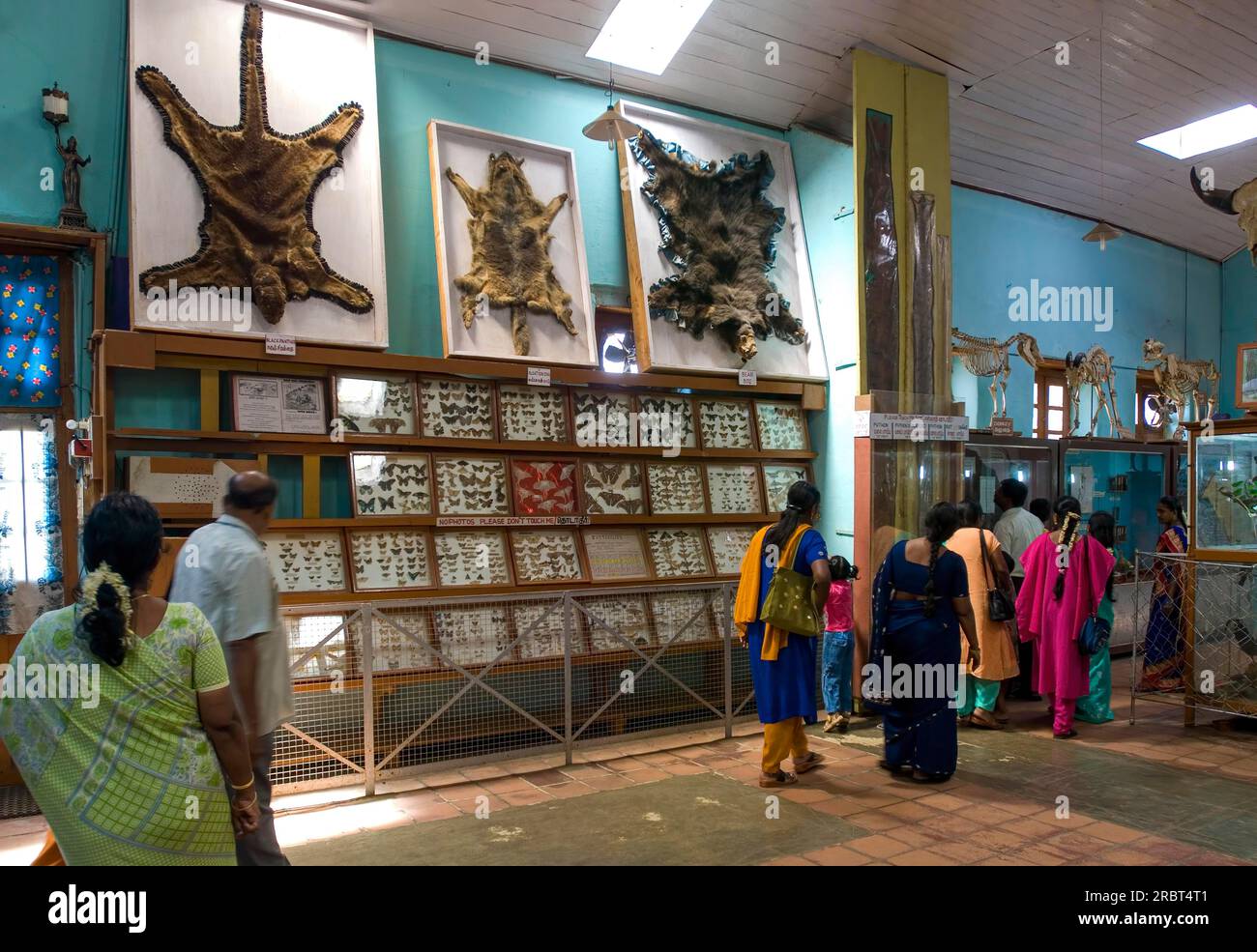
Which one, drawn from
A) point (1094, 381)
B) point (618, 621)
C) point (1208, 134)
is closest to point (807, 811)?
point (618, 621)

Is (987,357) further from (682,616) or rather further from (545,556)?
(545,556)

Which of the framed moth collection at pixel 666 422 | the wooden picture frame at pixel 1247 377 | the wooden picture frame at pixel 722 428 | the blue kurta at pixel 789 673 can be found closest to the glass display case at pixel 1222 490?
the wooden picture frame at pixel 1247 377

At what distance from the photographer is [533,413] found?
6746 millimetres

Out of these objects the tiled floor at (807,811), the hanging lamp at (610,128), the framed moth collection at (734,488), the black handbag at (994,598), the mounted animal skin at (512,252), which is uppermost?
the hanging lamp at (610,128)

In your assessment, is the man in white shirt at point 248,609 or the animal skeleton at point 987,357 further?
the animal skeleton at point 987,357

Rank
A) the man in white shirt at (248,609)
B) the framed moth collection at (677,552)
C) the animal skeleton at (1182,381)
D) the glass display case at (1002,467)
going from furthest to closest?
1. the animal skeleton at (1182,381)
2. the glass display case at (1002,467)
3. the framed moth collection at (677,552)
4. the man in white shirt at (248,609)

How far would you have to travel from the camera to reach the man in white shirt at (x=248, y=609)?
10.6 feet

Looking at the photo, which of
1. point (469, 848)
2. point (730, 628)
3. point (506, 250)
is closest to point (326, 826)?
point (469, 848)

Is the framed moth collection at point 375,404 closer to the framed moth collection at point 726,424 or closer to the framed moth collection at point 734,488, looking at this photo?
the framed moth collection at point 726,424

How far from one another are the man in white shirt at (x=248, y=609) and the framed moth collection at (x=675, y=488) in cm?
406

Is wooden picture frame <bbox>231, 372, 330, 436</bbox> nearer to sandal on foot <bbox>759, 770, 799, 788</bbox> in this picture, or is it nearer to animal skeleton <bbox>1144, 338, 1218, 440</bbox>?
sandal on foot <bbox>759, 770, 799, 788</bbox>

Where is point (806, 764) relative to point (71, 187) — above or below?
below

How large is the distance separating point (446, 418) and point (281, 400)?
1109 millimetres

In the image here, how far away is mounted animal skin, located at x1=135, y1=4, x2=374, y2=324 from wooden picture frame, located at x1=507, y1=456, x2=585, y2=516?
5.04 ft
